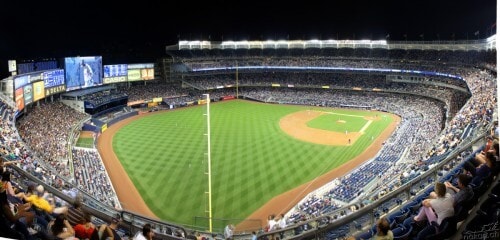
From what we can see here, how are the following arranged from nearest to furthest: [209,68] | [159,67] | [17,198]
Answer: [17,198]
[159,67]
[209,68]

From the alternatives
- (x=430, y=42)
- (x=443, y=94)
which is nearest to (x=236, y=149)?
(x=443, y=94)

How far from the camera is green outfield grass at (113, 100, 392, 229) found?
15.1m

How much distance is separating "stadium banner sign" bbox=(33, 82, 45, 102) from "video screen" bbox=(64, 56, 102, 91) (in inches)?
146

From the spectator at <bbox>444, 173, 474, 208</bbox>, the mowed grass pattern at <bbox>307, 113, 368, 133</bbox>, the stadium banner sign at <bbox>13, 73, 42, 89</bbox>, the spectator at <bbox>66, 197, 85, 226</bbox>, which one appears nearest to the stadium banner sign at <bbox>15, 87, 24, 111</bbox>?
the stadium banner sign at <bbox>13, 73, 42, 89</bbox>

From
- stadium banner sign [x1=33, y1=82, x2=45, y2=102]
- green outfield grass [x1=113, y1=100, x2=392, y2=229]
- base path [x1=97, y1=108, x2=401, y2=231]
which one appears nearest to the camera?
base path [x1=97, y1=108, x2=401, y2=231]

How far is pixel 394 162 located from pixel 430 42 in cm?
2805

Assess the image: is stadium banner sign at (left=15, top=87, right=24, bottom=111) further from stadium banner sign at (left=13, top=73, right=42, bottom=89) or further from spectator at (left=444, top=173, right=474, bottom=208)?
spectator at (left=444, top=173, right=474, bottom=208)

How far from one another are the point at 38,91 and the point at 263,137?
14861mm

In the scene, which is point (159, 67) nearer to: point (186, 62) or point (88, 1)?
point (186, 62)

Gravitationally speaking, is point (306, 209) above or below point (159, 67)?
below

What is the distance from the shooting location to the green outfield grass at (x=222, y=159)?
15125mm

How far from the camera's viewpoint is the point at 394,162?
17422mm

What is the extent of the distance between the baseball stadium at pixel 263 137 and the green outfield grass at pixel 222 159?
10 cm

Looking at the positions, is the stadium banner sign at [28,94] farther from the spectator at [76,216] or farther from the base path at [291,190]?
the spectator at [76,216]
